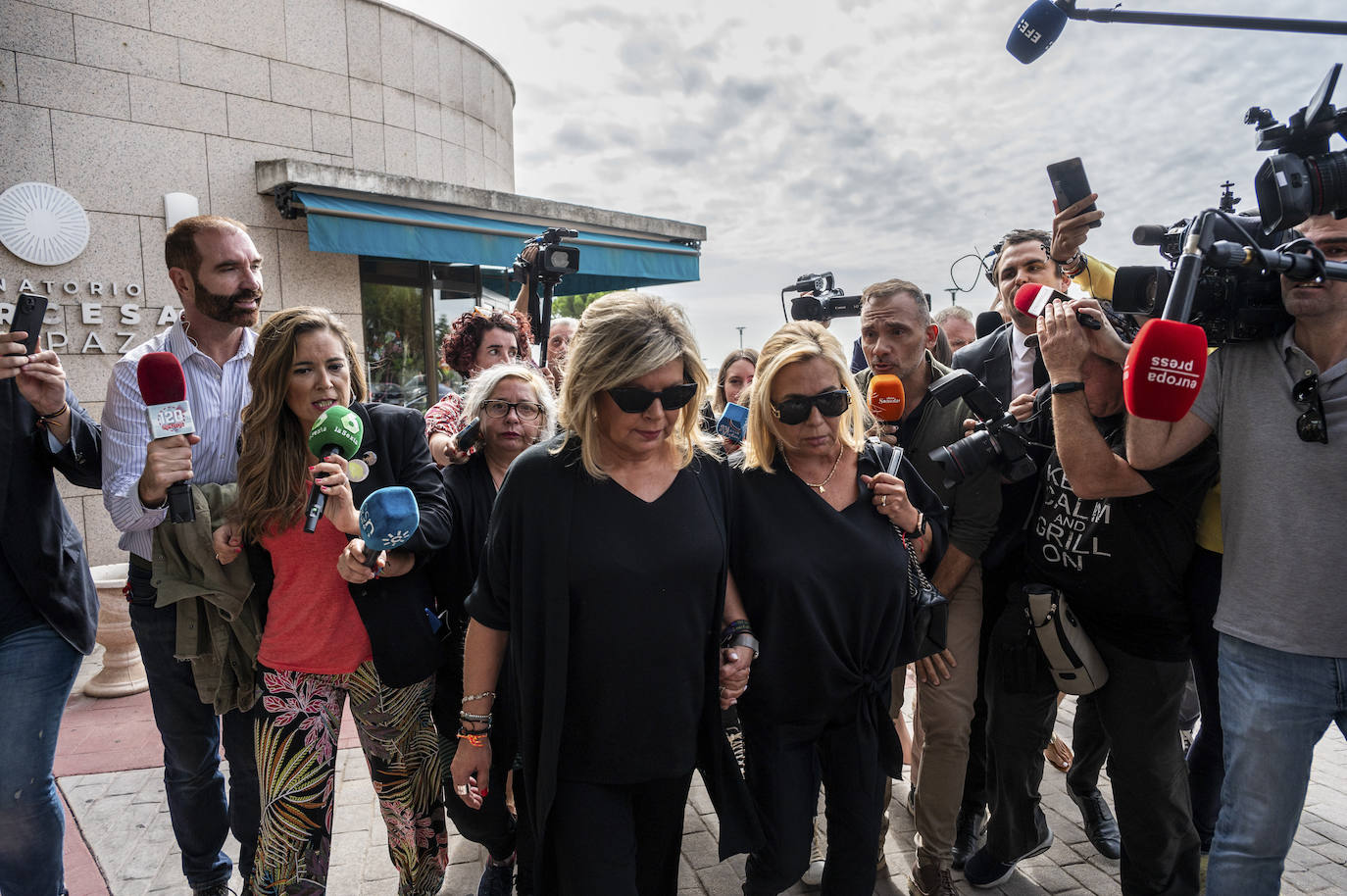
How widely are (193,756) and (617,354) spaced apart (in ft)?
7.02

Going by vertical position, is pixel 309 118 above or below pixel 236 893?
above

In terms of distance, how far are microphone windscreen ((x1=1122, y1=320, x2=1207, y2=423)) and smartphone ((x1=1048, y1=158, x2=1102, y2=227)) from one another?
4.81 feet

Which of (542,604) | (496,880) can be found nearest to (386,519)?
(542,604)

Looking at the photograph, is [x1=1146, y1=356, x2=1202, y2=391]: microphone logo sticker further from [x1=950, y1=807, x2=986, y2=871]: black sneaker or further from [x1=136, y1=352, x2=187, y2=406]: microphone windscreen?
[x1=136, y1=352, x2=187, y2=406]: microphone windscreen

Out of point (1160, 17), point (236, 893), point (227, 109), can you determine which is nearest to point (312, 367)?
point (236, 893)

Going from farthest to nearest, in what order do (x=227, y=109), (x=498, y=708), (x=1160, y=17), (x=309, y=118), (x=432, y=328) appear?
(x=432, y=328) → (x=309, y=118) → (x=227, y=109) → (x=1160, y=17) → (x=498, y=708)

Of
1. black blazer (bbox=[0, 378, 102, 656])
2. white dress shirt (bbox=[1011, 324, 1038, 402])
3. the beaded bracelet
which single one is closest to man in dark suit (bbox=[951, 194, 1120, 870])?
white dress shirt (bbox=[1011, 324, 1038, 402])

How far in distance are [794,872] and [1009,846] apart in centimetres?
102

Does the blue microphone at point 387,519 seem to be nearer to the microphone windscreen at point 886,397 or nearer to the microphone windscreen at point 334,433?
the microphone windscreen at point 334,433

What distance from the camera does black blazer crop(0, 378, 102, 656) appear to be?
92.5 inches

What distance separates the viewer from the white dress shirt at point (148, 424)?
2.44m

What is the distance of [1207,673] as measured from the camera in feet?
8.98

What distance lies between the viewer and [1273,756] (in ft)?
6.74

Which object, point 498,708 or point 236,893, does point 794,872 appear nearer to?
point 498,708
